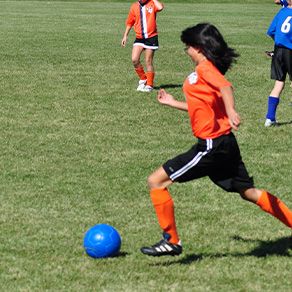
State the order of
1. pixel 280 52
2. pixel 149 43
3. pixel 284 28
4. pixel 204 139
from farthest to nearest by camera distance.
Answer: pixel 149 43 → pixel 280 52 → pixel 284 28 → pixel 204 139

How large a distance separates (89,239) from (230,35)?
21154mm

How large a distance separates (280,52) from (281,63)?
0.57 ft

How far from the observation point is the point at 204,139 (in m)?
6.10

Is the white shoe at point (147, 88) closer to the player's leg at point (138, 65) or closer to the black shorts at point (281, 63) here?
the player's leg at point (138, 65)

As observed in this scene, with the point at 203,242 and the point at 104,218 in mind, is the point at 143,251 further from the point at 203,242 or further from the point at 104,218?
the point at 104,218

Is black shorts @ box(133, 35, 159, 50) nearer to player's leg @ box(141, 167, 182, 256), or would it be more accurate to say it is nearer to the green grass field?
the green grass field

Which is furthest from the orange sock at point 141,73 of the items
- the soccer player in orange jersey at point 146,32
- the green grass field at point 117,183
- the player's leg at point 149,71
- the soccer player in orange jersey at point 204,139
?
the soccer player in orange jersey at point 204,139

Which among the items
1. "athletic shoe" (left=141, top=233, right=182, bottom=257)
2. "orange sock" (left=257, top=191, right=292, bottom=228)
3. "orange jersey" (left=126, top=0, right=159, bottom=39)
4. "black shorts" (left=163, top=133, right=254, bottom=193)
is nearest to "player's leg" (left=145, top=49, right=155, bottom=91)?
"orange jersey" (left=126, top=0, right=159, bottom=39)

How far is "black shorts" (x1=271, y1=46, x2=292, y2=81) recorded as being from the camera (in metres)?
11.7

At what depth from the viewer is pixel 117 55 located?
20484 mm

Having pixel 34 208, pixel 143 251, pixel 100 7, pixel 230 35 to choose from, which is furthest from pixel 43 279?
pixel 100 7

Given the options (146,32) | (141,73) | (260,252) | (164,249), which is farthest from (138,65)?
(164,249)

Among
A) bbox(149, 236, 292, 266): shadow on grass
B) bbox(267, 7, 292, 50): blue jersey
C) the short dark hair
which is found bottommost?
bbox(149, 236, 292, 266): shadow on grass

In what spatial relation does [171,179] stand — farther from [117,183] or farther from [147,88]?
[147,88]
